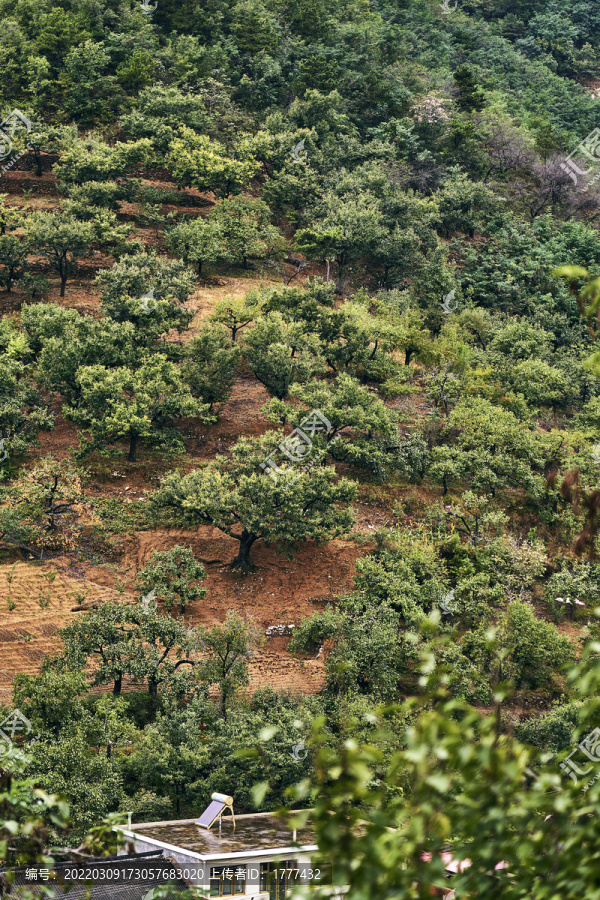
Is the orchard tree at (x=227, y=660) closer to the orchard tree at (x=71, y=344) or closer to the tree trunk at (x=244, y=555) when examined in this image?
the tree trunk at (x=244, y=555)

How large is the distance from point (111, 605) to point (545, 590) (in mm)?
15406

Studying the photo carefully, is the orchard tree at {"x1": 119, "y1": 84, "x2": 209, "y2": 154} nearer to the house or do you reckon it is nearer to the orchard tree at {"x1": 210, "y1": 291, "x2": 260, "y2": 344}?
the orchard tree at {"x1": 210, "y1": 291, "x2": 260, "y2": 344}

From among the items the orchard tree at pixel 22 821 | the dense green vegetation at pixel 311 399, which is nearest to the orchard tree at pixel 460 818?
the dense green vegetation at pixel 311 399

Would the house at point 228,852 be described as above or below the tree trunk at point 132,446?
above

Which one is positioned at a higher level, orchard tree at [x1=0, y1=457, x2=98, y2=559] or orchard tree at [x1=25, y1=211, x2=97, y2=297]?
orchard tree at [x1=25, y1=211, x2=97, y2=297]

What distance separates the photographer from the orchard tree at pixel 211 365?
36.1m

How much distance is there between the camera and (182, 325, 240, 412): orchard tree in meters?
36.1

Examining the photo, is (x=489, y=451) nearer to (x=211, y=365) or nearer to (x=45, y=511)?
(x=211, y=365)

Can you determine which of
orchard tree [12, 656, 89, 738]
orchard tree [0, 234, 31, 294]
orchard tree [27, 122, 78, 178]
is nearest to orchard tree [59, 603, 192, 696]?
orchard tree [12, 656, 89, 738]

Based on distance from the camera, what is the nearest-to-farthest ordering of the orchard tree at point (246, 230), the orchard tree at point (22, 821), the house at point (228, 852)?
the orchard tree at point (22, 821) < the house at point (228, 852) < the orchard tree at point (246, 230)

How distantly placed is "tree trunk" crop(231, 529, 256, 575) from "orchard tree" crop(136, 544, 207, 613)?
7.53 ft

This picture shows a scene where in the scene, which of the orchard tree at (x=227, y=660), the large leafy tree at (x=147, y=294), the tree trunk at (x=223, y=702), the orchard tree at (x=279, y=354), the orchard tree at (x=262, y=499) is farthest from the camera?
the large leafy tree at (x=147, y=294)

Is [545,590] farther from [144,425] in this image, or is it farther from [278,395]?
[144,425]

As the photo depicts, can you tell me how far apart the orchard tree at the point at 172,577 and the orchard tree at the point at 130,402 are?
5.56m
